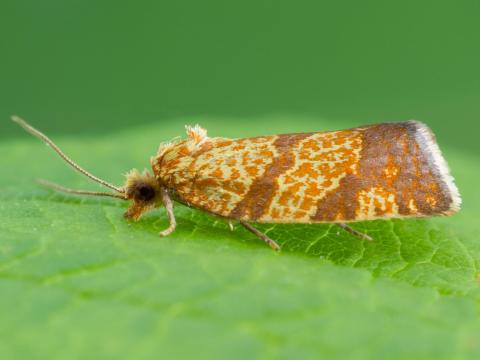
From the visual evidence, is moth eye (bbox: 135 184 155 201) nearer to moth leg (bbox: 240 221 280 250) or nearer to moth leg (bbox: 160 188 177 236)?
moth leg (bbox: 160 188 177 236)

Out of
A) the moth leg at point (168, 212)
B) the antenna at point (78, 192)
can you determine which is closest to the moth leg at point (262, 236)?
the moth leg at point (168, 212)

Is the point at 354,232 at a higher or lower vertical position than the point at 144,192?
lower

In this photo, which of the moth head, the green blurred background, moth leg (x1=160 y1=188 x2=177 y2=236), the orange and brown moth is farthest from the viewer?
the green blurred background

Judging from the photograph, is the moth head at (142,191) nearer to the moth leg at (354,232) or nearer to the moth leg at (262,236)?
the moth leg at (262,236)

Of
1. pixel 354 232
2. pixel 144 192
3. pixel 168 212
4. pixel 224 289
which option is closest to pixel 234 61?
pixel 144 192

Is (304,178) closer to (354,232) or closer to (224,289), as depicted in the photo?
(354,232)

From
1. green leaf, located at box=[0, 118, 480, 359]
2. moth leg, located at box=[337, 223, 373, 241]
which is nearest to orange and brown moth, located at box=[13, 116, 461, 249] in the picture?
moth leg, located at box=[337, 223, 373, 241]
